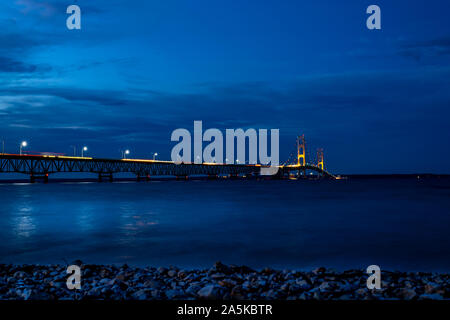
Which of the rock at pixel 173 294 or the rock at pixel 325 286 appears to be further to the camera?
the rock at pixel 325 286

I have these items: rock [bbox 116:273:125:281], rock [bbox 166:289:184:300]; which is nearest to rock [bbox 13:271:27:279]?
rock [bbox 116:273:125:281]

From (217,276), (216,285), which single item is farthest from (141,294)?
(217,276)

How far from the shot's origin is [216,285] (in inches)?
276

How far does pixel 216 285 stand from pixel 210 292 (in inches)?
16.9

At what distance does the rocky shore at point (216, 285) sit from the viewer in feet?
21.6

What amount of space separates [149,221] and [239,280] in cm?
1612

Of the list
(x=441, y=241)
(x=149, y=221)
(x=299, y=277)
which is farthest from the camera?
(x=149, y=221)

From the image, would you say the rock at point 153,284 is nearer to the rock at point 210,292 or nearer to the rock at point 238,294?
the rock at point 210,292

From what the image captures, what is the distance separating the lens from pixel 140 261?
11.6 m

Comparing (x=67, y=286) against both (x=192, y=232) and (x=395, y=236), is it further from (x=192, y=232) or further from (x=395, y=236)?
(x=395, y=236)

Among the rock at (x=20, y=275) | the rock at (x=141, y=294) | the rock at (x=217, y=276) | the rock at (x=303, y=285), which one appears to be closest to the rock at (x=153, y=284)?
the rock at (x=141, y=294)
